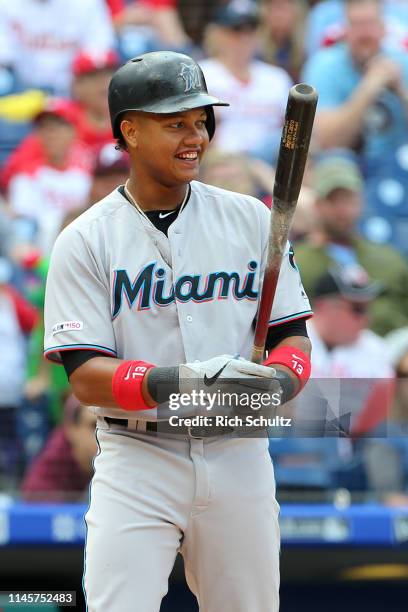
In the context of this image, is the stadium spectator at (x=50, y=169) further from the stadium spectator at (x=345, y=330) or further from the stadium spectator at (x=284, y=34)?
the stadium spectator at (x=345, y=330)

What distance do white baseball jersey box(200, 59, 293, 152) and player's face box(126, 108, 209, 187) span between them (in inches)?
148

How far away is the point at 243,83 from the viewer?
6.64 metres

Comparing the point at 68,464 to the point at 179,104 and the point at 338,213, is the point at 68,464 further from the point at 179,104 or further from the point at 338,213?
the point at 179,104

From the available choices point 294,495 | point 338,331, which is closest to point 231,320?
point 294,495

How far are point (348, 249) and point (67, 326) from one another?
11.3 feet

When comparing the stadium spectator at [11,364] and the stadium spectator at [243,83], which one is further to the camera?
the stadium spectator at [243,83]

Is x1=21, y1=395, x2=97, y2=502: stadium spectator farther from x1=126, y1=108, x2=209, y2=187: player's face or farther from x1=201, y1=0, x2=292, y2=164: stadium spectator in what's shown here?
x1=126, y1=108, x2=209, y2=187: player's face

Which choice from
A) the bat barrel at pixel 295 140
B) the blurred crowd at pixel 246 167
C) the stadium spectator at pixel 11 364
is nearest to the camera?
the bat barrel at pixel 295 140

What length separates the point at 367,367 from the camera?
211 inches

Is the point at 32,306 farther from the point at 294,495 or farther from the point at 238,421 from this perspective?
the point at 238,421

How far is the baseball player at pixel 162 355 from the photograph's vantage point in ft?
8.20

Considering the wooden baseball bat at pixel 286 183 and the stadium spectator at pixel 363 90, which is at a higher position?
the stadium spectator at pixel 363 90

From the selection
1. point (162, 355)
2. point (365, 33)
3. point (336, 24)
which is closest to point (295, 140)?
point (162, 355)

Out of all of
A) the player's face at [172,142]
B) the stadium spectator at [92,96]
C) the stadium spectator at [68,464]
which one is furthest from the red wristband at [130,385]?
the stadium spectator at [92,96]
